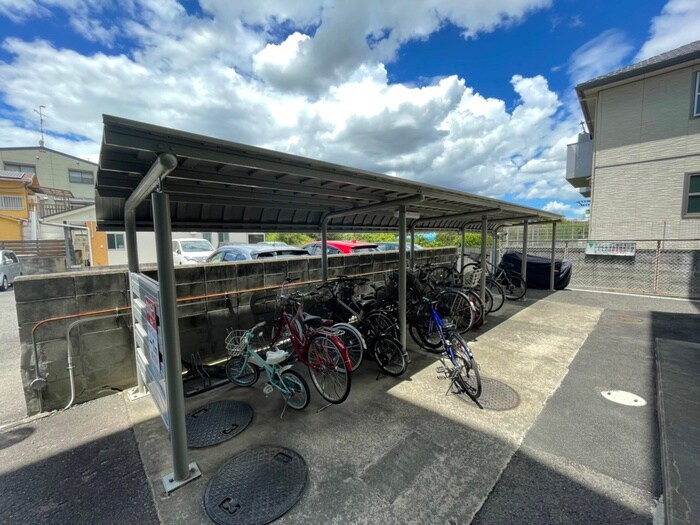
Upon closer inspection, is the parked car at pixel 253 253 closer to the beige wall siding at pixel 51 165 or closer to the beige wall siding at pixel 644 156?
the beige wall siding at pixel 644 156

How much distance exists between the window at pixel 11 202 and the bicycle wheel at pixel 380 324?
73.9 ft

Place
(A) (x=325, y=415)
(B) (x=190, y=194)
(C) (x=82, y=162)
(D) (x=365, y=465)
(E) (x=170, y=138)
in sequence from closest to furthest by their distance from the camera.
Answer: (E) (x=170, y=138) → (D) (x=365, y=465) → (A) (x=325, y=415) → (B) (x=190, y=194) → (C) (x=82, y=162)

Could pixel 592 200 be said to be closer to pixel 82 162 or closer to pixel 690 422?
pixel 690 422

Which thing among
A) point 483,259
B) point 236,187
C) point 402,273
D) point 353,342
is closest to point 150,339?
point 236,187

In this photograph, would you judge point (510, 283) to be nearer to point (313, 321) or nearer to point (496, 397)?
point (496, 397)

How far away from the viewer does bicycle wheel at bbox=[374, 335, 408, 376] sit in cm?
348

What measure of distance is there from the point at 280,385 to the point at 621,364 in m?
4.08

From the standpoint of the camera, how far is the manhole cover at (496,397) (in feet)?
9.27

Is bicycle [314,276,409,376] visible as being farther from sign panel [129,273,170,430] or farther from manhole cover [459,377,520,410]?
sign panel [129,273,170,430]

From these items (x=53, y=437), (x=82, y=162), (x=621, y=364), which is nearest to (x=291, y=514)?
(x=53, y=437)

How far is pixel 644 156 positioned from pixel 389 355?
36.7 feet

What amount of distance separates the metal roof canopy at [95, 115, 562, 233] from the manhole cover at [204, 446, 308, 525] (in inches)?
77.7

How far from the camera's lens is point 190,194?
309cm

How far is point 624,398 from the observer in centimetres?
294
